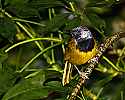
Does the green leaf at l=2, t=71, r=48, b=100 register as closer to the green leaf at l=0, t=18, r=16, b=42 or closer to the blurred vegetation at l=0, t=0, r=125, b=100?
the blurred vegetation at l=0, t=0, r=125, b=100

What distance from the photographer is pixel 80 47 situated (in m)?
0.73

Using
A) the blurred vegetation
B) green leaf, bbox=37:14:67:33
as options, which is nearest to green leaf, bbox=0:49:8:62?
the blurred vegetation

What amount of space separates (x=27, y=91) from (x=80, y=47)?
0.48 ft

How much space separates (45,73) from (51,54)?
187 mm

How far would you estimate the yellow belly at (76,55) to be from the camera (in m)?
0.71

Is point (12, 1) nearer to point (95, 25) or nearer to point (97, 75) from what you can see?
point (95, 25)

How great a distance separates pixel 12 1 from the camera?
81cm

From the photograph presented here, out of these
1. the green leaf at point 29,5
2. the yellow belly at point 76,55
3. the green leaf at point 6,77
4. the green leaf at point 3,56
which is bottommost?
the green leaf at point 6,77

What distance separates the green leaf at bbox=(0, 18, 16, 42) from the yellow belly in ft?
0.49

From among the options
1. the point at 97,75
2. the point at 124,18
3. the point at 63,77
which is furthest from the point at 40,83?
the point at 124,18

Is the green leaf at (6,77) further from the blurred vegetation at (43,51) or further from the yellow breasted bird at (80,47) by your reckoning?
the yellow breasted bird at (80,47)

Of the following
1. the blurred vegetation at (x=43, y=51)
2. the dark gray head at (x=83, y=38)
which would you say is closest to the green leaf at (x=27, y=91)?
the blurred vegetation at (x=43, y=51)

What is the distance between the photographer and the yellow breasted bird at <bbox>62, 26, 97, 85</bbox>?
71 centimetres

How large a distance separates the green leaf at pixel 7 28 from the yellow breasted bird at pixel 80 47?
5.8 inches
